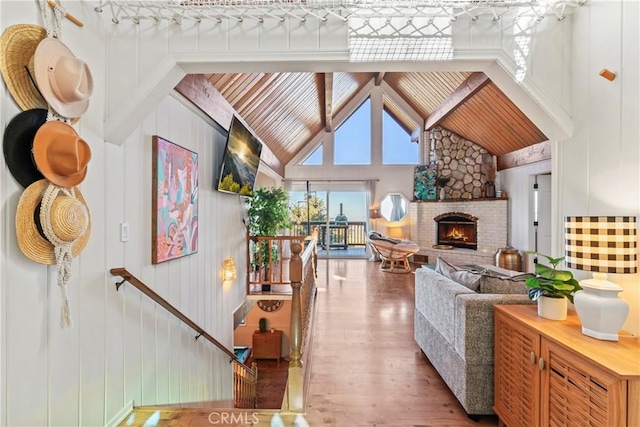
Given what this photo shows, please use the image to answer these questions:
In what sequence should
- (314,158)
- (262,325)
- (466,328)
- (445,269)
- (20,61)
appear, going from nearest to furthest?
(20,61) < (466,328) < (445,269) < (262,325) < (314,158)

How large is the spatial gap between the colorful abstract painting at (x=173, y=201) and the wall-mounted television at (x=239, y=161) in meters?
0.45

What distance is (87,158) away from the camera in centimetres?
127

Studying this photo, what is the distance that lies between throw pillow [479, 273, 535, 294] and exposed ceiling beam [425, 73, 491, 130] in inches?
138

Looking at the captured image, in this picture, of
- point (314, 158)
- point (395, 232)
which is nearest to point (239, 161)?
point (314, 158)

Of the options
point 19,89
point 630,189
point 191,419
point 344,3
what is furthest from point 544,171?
point 19,89

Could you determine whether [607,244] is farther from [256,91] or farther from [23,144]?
[256,91]

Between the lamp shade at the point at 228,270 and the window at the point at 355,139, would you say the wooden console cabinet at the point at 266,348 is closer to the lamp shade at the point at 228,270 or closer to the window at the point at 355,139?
the lamp shade at the point at 228,270

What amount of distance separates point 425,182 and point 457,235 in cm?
163

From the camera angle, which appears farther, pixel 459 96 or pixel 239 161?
pixel 459 96

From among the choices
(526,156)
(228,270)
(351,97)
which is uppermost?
(351,97)

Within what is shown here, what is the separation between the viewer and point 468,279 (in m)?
2.42

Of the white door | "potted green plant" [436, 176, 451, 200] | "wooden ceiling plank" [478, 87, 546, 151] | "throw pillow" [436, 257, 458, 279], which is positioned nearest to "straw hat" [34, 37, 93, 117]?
"throw pillow" [436, 257, 458, 279]

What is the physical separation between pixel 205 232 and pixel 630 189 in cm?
308

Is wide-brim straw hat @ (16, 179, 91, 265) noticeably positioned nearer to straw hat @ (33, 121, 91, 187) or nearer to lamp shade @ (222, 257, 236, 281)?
straw hat @ (33, 121, 91, 187)
